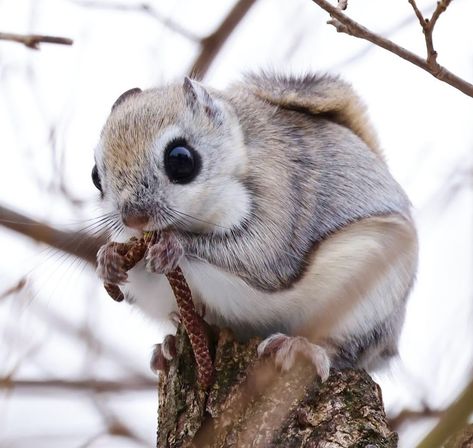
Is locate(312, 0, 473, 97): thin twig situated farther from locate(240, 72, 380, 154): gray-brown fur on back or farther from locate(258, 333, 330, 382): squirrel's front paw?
locate(240, 72, 380, 154): gray-brown fur on back

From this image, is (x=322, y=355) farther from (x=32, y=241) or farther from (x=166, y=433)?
(x=32, y=241)

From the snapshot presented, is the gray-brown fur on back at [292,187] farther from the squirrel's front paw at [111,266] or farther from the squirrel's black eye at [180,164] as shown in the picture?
the squirrel's front paw at [111,266]

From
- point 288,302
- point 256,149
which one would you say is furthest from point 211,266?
point 256,149

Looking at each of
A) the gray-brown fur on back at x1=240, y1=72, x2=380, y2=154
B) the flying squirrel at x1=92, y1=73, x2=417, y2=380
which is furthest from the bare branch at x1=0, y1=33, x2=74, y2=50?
the gray-brown fur on back at x1=240, y1=72, x2=380, y2=154

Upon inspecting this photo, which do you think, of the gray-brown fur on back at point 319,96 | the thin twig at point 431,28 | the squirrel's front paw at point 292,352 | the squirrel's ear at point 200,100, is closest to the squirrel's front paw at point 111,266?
the squirrel's front paw at point 292,352

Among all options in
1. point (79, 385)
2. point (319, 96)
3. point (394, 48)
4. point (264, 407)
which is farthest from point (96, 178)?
point (394, 48)

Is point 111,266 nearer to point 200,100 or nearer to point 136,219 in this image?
point 136,219
